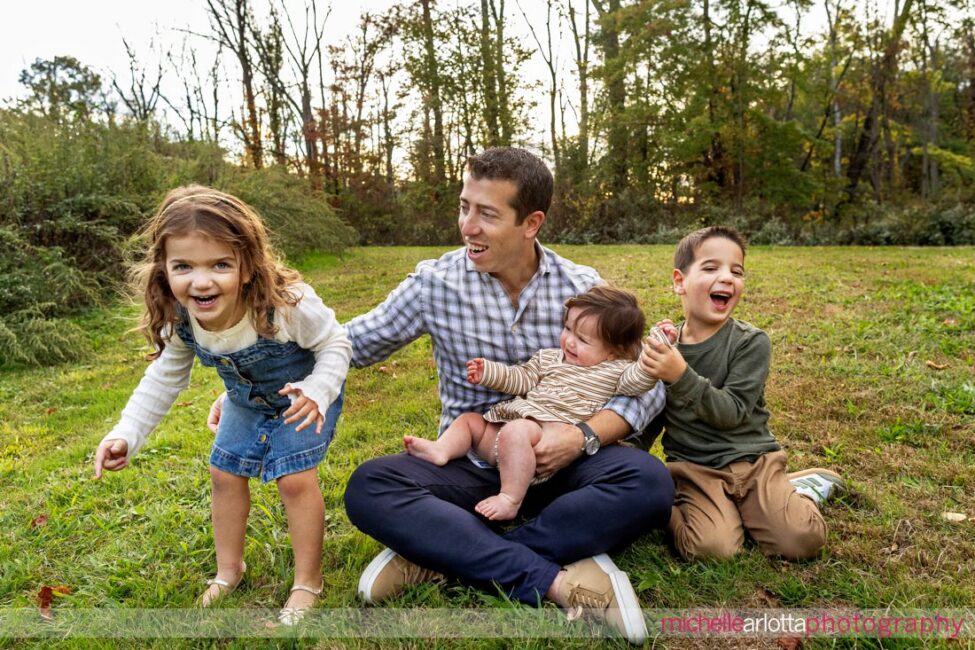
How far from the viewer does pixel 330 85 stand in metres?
21.0

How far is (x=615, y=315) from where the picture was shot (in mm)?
2488

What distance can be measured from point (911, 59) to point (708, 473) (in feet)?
67.3

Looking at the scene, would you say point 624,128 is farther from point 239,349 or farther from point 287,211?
point 239,349

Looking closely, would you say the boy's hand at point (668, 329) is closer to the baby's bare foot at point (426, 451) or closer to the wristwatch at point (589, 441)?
the wristwatch at point (589, 441)

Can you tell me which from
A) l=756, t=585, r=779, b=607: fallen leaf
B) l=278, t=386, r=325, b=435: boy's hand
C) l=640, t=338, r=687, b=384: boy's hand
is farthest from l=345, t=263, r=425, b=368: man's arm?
l=756, t=585, r=779, b=607: fallen leaf

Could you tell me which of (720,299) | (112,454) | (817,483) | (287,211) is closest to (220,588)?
(112,454)

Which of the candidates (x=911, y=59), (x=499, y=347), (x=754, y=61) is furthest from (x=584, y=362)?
(x=911, y=59)

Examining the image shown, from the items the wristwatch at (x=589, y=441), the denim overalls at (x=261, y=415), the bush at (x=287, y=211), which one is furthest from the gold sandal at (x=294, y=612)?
the bush at (x=287, y=211)

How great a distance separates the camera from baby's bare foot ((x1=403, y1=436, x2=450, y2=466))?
2426 mm

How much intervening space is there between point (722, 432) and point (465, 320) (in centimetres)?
110

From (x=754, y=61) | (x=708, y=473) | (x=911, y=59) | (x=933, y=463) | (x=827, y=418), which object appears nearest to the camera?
(x=708, y=473)

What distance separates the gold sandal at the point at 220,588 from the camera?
2.23m

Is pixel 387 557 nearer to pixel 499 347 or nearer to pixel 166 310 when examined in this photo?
pixel 499 347

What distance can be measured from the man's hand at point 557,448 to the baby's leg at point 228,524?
1.02m
